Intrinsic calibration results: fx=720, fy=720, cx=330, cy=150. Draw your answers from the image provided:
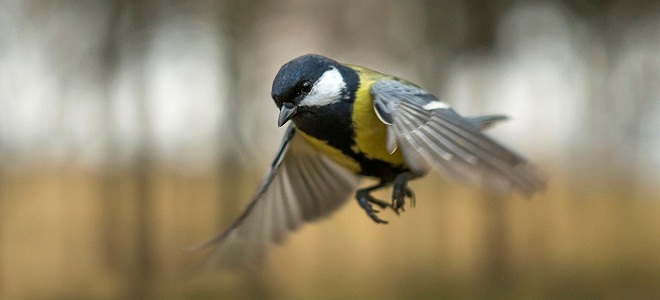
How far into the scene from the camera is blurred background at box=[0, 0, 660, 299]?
3113 millimetres

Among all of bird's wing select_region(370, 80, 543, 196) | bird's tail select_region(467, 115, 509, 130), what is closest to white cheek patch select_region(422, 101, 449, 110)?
bird's wing select_region(370, 80, 543, 196)

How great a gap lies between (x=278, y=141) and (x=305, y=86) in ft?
7.18

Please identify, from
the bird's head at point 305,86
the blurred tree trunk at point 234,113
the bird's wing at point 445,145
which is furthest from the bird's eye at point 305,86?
the blurred tree trunk at point 234,113

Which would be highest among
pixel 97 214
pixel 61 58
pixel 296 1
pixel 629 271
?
pixel 296 1

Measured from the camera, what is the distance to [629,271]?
3773 mm

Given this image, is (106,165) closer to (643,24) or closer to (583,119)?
(583,119)

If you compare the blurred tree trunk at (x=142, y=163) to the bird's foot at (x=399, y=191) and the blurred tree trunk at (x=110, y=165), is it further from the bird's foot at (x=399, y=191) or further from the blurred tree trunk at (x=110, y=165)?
the bird's foot at (x=399, y=191)

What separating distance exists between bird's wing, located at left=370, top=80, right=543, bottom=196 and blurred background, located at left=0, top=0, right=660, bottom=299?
1589 millimetres

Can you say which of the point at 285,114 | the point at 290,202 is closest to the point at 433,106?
the point at 285,114

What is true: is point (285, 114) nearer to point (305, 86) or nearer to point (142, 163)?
point (305, 86)

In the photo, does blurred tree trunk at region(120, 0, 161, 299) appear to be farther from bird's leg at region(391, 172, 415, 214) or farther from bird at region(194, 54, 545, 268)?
bird's leg at region(391, 172, 415, 214)

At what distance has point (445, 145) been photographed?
42.0 inches

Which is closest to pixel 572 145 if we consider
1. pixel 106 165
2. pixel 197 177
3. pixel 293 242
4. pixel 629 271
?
pixel 629 271

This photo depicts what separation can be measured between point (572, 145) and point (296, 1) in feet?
5.71
